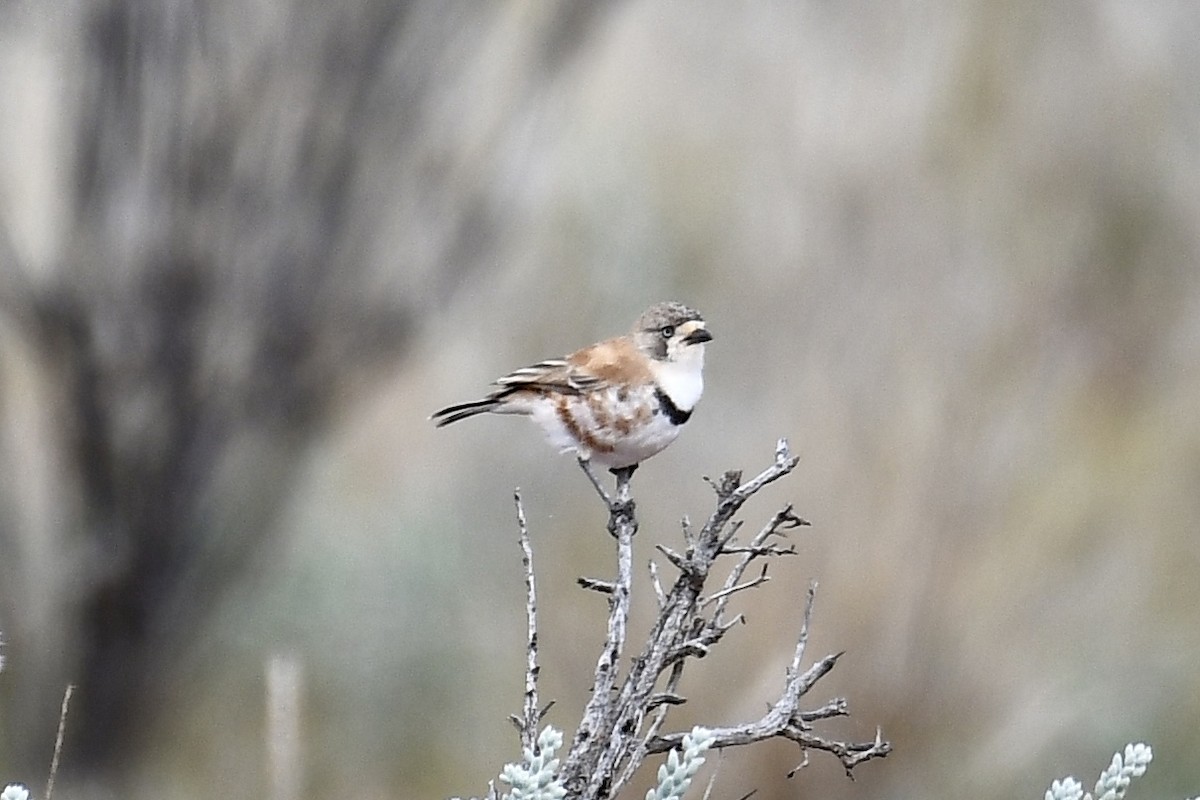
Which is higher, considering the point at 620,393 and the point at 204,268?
the point at 204,268

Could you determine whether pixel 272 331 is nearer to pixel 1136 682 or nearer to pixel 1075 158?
pixel 1075 158

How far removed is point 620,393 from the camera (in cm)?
111

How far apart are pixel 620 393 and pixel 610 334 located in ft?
6.87

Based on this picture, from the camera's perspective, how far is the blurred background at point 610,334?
257cm

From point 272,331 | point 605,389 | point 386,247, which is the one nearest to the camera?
point 605,389

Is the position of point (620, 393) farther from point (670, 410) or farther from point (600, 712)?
point (600, 712)

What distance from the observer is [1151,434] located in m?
3.23

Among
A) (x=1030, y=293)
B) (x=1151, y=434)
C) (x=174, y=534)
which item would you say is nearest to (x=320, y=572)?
(x=174, y=534)

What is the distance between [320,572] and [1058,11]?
90.1 inches

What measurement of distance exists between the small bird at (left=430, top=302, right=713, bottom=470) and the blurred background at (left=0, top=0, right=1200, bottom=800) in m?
1.43

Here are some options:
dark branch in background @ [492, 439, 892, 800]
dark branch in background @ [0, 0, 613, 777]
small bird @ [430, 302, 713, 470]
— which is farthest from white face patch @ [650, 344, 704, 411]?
dark branch in background @ [0, 0, 613, 777]

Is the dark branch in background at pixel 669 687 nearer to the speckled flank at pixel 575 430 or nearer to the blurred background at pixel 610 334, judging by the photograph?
the speckled flank at pixel 575 430

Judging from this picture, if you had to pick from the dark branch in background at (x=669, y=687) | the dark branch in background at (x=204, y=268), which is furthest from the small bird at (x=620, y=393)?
the dark branch in background at (x=204, y=268)

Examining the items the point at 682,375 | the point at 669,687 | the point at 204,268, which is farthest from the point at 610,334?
the point at 669,687
